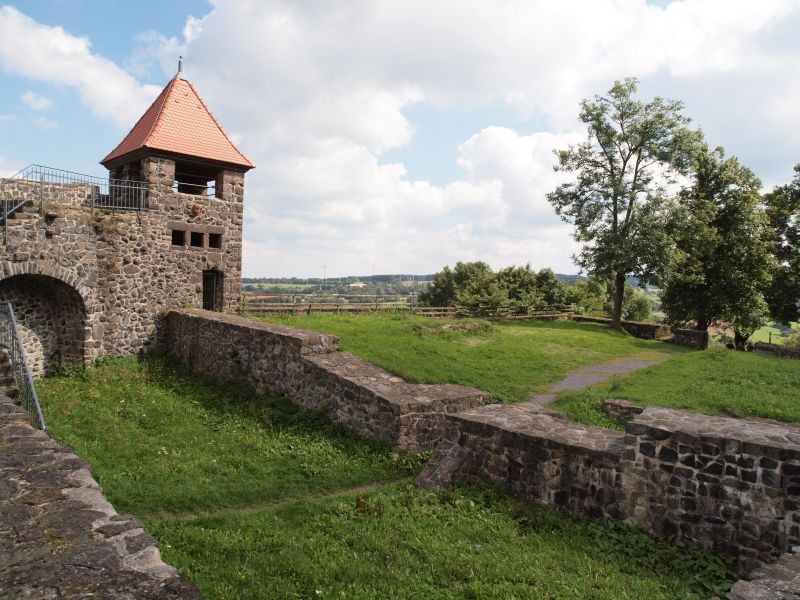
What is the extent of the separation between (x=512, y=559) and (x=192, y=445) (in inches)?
274

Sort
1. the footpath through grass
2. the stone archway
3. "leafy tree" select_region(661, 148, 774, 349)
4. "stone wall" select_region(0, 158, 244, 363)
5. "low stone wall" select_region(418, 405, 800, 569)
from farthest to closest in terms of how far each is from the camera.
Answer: "leafy tree" select_region(661, 148, 774, 349)
the stone archway
"stone wall" select_region(0, 158, 244, 363)
"low stone wall" select_region(418, 405, 800, 569)
the footpath through grass

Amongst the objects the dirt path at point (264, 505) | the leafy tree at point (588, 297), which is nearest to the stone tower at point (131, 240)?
the dirt path at point (264, 505)

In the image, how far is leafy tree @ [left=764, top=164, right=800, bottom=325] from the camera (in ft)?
101

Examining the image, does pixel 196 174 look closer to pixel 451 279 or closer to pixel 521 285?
pixel 521 285

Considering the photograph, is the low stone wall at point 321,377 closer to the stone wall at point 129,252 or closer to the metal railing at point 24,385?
the stone wall at point 129,252

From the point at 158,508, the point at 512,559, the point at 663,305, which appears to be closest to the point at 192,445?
the point at 158,508

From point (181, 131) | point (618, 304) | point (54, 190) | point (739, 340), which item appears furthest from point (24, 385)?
point (739, 340)

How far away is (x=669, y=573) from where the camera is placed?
19.2ft

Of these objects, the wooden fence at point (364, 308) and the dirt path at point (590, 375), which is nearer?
the dirt path at point (590, 375)

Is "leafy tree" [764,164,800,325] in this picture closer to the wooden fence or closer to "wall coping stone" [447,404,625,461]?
the wooden fence

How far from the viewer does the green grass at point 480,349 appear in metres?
14.6

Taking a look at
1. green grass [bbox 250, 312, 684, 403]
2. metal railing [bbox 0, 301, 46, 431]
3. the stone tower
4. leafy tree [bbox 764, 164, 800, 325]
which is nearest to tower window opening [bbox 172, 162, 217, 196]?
the stone tower

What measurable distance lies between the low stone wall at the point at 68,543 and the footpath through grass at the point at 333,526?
63.8 inches

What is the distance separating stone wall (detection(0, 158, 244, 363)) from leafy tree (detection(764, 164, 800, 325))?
2972 centimetres
